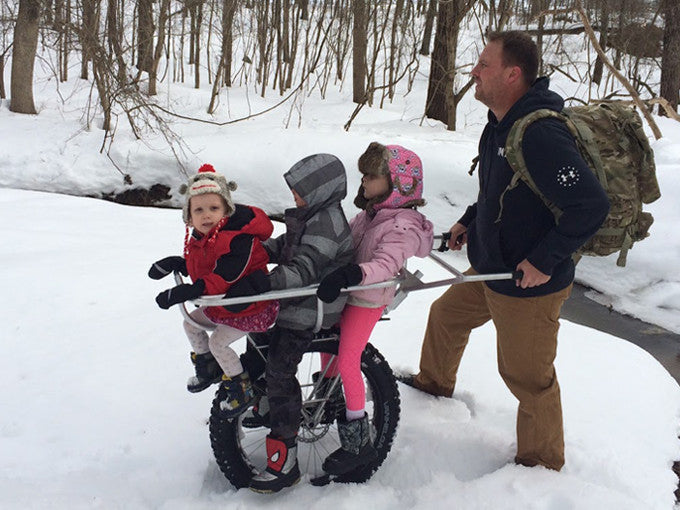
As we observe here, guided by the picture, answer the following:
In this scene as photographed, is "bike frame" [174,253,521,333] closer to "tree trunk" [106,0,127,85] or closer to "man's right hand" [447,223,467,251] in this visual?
"man's right hand" [447,223,467,251]

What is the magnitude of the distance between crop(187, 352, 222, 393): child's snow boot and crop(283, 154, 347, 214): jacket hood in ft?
2.57

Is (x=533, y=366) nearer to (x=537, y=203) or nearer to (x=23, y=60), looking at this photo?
(x=537, y=203)

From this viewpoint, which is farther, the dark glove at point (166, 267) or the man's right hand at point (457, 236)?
the man's right hand at point (457, 236)

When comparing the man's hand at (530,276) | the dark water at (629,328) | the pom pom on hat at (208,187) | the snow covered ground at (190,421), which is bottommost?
the dark water at (629,328)

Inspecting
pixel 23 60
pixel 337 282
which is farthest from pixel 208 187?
pixel 23 60

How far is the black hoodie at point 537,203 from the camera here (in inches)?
85.6

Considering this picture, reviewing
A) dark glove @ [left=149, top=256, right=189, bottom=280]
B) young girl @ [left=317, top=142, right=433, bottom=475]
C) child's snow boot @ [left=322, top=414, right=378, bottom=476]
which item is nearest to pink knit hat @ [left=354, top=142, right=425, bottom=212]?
young girl @ [left=317, top=142, right=433, bottom=475]

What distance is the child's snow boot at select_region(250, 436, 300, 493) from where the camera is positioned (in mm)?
2477

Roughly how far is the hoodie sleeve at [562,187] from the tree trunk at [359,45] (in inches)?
451

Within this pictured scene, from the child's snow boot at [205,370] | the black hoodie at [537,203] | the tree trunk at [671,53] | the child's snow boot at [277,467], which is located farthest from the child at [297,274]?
the tree trunk at [671,53]

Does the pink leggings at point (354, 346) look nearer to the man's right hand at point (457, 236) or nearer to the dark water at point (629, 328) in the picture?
the man's right hand at point (457, 236)

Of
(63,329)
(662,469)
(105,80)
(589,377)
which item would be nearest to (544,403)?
(662,469)

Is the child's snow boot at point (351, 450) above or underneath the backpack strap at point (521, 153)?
underneath

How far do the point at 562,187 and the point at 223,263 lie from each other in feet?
4.31
